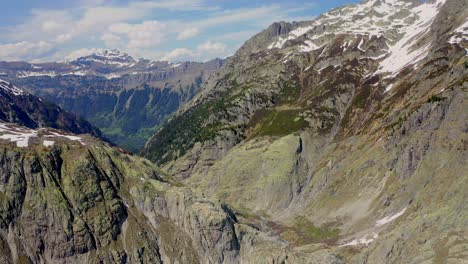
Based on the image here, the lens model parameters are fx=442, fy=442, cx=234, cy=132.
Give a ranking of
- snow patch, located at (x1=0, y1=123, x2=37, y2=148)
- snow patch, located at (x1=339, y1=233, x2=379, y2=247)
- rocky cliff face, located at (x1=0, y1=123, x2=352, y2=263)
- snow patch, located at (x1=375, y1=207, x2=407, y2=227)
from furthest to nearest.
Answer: snow patch, located at (x1=375, y1=207, x2=407, y2=227) → snow patch, located at (x1=339, y1=233, x2=379, y2=247) → snow patch, located at (x1=0, y1=123, x2=37, y2=148) → rocky cliff face, located at (x1=0, y1=123, x2=352, y2=263)

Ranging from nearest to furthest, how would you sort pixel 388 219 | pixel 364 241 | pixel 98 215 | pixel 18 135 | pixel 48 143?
pixel 98 215, pixel 48 143, pixel 18 135, pixel 364 241, pixel 388 219

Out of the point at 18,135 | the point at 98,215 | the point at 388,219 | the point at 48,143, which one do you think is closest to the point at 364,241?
the point at 388,219

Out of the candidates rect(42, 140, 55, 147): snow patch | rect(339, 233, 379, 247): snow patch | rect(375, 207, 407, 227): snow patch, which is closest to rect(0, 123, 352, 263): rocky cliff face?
rect(42, 140, 55, 147): snow patch

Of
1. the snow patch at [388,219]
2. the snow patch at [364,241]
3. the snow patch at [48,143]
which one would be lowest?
the snow patch at [364,241]

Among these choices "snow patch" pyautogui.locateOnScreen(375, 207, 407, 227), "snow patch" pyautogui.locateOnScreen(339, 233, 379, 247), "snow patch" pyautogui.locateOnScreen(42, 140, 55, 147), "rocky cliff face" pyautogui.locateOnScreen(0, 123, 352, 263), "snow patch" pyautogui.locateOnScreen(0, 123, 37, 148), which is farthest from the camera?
"snow patch" pyautogui.locateOnScreen(375, 207, 407, 227)

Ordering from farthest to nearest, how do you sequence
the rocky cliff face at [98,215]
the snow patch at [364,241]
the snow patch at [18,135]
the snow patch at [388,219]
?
the snow patch at [388,219], the snow patch at [364,241], the snow patch at [18,135], the rocky cliff face at [98,215]

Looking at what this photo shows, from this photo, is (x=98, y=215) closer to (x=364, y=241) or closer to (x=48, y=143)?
(x=48, y=143)

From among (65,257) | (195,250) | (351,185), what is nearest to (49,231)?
(65,257)

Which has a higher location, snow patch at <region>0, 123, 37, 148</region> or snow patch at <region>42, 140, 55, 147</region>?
snow patch at <region>0, 123, 37, 148</region>

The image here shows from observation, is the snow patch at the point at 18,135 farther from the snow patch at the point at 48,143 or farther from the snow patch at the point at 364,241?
the snow patch at the point at 364,241

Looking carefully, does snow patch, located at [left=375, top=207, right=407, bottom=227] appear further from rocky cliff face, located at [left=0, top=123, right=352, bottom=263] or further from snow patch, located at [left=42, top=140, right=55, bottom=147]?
snow patch, located at [left=42, top=140, right=55, bottom=147]

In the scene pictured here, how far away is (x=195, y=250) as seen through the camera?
12669 centimetres

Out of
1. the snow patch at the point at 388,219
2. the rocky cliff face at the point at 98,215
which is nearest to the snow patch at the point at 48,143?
the rocky cliff face at the point at 98,215

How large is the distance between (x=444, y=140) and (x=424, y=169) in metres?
14.6
